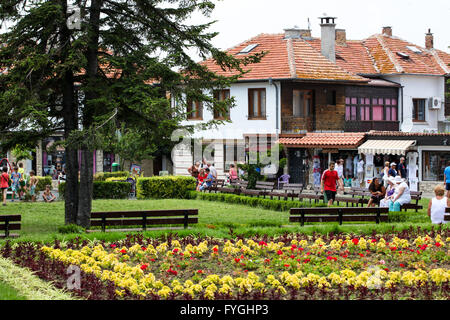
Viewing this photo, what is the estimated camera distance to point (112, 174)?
38.7m

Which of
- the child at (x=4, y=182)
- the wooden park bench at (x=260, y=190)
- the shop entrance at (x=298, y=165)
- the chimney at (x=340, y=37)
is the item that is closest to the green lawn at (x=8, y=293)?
the child at (x=4, y=182)

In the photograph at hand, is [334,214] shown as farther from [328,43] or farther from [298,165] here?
[328,43]

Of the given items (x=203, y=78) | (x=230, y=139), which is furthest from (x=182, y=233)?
(x=230, y=139)

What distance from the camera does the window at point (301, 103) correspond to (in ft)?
142

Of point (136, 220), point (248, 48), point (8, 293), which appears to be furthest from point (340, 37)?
point (8, 293)

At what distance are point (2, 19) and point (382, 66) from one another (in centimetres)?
3474

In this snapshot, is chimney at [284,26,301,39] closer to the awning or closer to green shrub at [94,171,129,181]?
the awning

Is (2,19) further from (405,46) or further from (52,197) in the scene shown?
(405,46)

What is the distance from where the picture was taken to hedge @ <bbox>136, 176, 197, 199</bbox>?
109ft

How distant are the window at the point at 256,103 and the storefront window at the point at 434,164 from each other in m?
10.9

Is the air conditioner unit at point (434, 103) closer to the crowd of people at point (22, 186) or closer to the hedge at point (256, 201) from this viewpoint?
the hedge at point (256, 201)

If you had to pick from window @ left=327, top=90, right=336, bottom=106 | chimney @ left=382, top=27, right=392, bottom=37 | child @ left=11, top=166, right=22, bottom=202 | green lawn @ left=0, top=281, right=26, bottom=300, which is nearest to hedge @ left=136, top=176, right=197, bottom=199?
child @ left=11, top=166, right=22, bottom=202

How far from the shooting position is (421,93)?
5112 cm

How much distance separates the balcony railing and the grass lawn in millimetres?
16842
